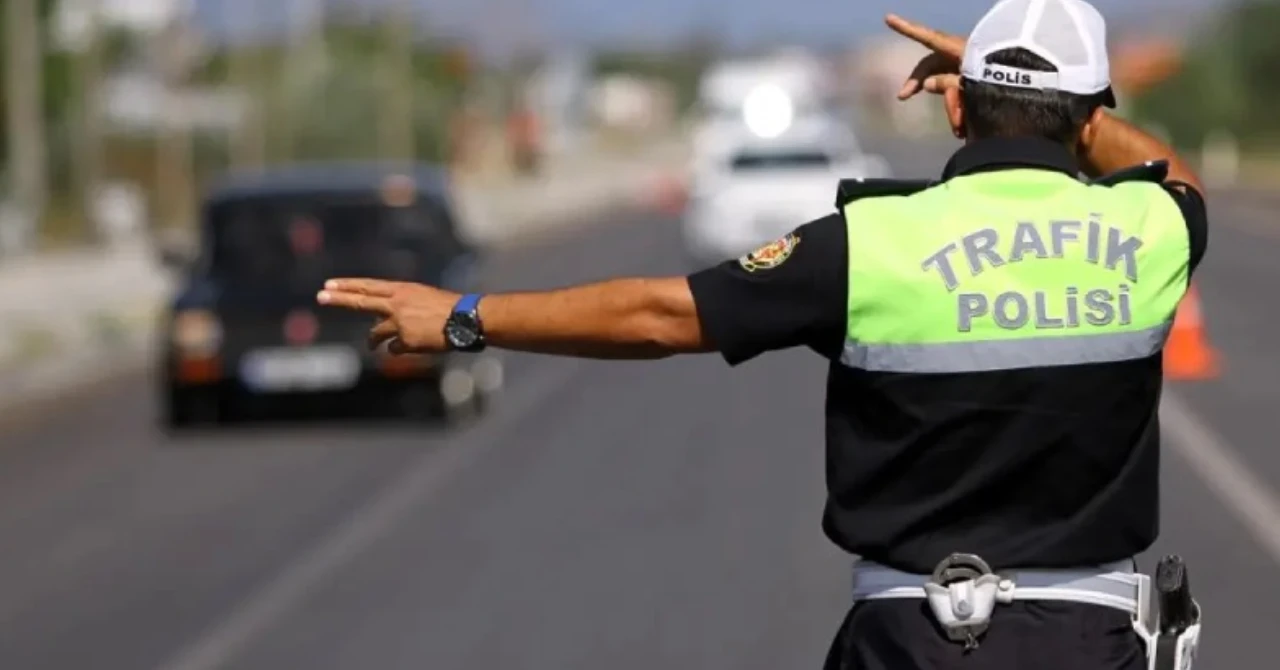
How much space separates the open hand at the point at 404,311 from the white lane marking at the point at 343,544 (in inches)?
213

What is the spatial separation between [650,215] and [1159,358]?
5777 cm

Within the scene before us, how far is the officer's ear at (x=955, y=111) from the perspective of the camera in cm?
425

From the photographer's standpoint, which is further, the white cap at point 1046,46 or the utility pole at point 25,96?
the utility pole at point 25,96

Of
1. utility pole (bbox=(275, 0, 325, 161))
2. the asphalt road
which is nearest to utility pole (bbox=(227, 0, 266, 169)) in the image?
utility pole (bbox=(275, 0, 325, 161))

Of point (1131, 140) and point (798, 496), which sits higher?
point (1131, 140)

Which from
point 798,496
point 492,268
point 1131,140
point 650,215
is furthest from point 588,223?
point 1131,140

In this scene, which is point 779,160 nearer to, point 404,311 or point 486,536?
point 486,536

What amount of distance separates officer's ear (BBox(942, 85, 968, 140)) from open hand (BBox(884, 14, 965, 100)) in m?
0.05

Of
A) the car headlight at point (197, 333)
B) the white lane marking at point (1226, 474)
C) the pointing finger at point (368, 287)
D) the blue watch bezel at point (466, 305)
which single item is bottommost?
the white lane marking at point (1226, 474)

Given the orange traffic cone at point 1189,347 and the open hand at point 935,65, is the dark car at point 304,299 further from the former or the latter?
the open hand at point 935,65

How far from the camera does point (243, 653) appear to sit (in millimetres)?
9664

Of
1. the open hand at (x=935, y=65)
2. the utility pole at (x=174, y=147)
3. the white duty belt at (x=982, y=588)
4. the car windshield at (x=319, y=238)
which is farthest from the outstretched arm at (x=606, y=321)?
the utility pole at (x=174, y=147)

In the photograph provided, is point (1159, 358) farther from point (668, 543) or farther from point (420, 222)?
point (420, 222)

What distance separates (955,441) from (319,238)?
14.3 m
